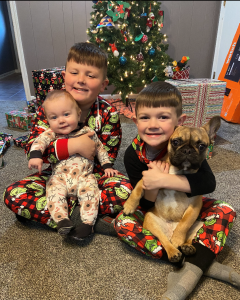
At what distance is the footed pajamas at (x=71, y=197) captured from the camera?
0.92 metres

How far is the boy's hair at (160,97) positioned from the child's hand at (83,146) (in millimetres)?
289

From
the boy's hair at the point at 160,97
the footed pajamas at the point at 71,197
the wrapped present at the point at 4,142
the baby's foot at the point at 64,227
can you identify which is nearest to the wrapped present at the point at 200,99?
the footed pajamas at the point at 71,197

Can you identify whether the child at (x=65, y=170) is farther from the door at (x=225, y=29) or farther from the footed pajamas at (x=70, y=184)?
the door at (x=225, y=29)

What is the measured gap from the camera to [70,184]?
0.96 meters

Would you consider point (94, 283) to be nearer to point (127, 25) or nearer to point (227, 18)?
point (127, 25)

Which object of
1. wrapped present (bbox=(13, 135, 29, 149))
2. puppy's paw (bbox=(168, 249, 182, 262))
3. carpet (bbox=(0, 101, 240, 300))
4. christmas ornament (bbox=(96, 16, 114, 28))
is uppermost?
christmas ornament (bbox=(96, 16, 114, 28))

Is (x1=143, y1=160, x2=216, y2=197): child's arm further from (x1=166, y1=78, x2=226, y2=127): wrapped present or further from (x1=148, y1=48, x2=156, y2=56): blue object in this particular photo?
(x1=148, y1=48, x2=156, y2=56): blue object

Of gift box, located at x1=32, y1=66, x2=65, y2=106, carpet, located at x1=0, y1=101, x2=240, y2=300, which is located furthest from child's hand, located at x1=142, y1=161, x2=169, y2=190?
gift box, located at x1=32, y1=66, x2=65, y2=106

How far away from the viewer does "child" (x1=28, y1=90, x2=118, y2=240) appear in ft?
→ 2.94

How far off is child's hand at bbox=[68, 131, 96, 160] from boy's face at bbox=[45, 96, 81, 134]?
0.18 feet

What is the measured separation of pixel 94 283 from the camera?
765 mm

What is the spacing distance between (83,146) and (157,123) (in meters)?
0.35

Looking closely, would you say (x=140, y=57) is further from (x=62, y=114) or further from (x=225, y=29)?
(x=62, y=114)

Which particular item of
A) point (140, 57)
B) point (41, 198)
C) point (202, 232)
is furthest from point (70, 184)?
point (140, 57)
